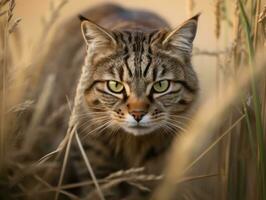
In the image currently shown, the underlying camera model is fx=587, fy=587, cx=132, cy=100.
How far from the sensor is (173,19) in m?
1.72

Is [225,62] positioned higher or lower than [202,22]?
lower

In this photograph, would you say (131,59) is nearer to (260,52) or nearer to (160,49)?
(160,49)

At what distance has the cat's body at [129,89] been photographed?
1634 millimetres

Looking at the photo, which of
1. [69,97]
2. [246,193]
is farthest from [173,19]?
[246,193]

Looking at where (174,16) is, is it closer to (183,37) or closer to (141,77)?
(183,37)

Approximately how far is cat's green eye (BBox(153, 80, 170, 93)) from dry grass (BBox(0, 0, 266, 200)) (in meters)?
0.12

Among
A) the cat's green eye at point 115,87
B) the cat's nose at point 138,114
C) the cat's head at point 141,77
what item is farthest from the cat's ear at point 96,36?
the cat's nose at point 138,114

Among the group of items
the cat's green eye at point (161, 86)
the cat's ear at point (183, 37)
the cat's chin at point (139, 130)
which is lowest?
the cat's chin at point (139, 130)

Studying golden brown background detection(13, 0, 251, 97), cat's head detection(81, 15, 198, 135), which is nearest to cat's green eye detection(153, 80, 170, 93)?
cat's head detection(81, 15, 198, 135)

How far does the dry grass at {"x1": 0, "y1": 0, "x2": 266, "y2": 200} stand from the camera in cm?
156

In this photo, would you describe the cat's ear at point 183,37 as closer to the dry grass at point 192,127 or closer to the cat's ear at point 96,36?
the dry grass at point 192,127

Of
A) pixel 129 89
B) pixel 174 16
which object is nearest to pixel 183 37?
pixel 174 16

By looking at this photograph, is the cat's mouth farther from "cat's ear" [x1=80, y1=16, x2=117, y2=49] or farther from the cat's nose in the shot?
"cat's ear" [x1=80, y1=16, x2=117, y2=49]

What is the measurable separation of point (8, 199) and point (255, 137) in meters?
0.73
